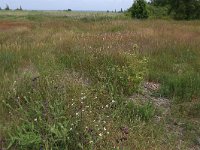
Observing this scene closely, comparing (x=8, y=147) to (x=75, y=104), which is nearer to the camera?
(x=8, y=147)

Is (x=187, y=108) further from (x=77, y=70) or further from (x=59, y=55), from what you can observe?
(x=59, y=55)

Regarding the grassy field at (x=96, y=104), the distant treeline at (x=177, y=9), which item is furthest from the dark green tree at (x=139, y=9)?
the grassy field at (x=96, y=104)

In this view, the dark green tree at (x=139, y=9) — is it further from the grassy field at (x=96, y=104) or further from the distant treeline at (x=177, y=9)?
the grassy field at (x=96, y=104)

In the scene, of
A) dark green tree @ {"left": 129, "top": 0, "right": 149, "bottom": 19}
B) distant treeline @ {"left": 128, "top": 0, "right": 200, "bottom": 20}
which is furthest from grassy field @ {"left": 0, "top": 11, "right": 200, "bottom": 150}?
dark green tree @ {"left": 129, "top": 0, "right": 149, "bottom": 19}

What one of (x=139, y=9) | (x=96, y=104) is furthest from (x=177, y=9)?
(x=96, y=104)

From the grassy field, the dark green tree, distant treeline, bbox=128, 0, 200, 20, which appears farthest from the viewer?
the dark green tree

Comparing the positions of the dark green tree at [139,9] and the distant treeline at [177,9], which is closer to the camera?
the distant treeline at [177,9]

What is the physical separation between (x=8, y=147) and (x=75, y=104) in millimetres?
904

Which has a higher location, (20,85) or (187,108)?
(20,85)

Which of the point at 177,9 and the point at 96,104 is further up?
the point at 177,9

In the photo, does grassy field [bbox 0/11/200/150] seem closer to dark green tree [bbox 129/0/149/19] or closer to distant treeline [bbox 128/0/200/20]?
distant treeline [bbox 128/0/200/20]

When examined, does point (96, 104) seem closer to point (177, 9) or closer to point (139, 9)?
point (139, 9)

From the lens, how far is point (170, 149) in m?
3.57

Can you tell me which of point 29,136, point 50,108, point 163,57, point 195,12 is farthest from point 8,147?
point 195,12
